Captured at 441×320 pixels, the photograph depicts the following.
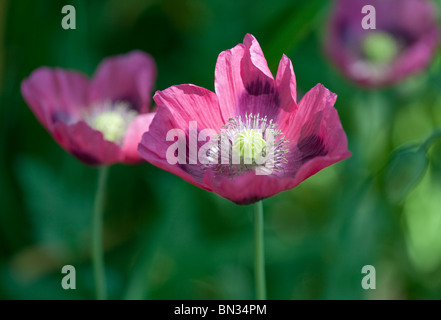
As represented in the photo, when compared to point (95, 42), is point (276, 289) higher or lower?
lower

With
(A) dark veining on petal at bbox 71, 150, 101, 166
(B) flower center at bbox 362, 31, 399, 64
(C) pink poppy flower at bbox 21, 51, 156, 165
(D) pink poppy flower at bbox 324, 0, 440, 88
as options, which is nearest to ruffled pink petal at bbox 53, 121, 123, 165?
(A) dark veining on petal at bbox 71, 150, 101, 166

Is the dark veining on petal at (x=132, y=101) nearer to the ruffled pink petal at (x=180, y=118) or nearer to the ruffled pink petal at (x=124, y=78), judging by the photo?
the ruffled pink petal at (x=124, y=78)

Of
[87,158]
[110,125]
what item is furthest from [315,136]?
[110,125]

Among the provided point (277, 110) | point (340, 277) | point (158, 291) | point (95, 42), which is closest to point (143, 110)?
point (277, 110)

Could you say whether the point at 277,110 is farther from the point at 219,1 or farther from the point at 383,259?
the point at 219,1

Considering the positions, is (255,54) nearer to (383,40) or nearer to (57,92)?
(57,92)
